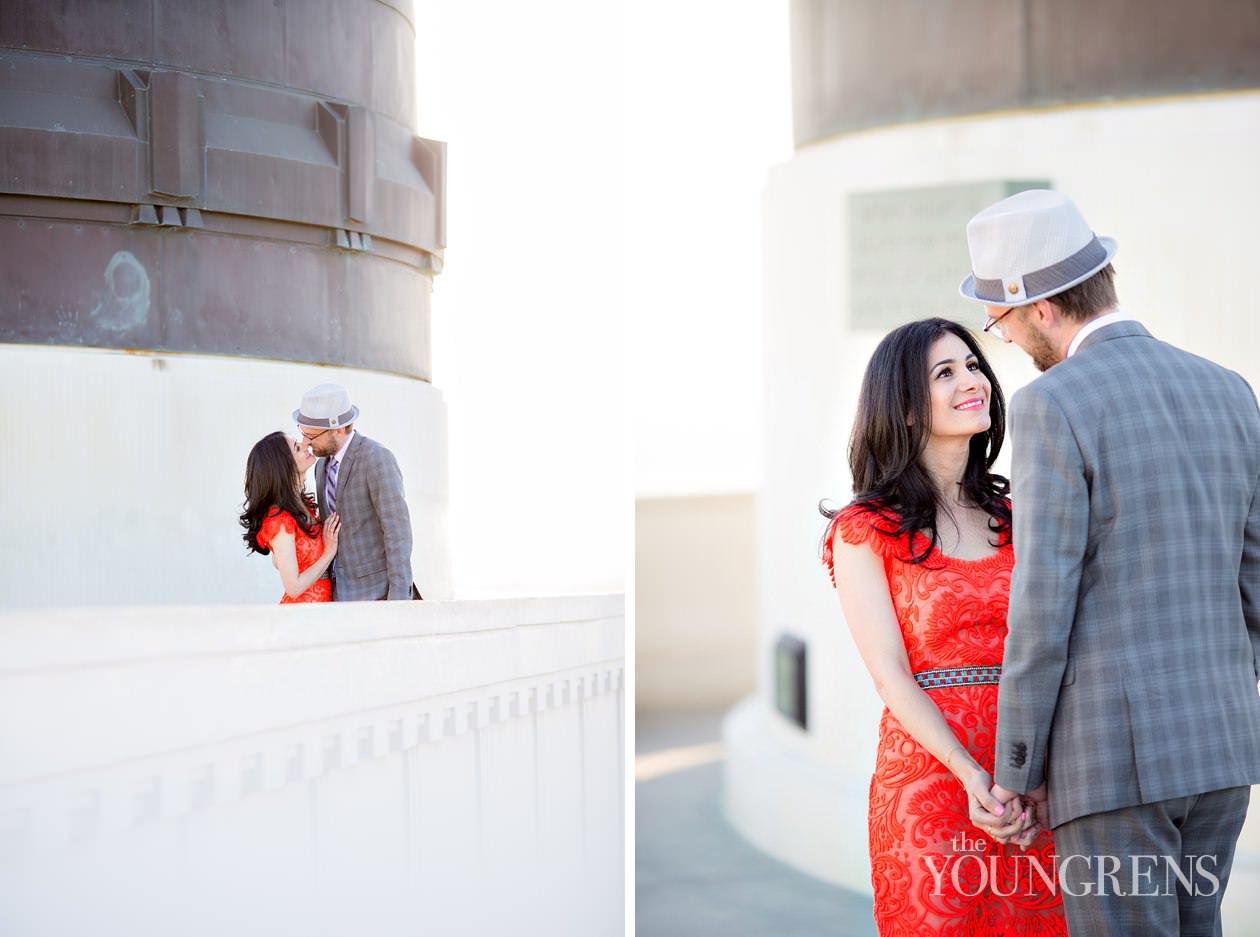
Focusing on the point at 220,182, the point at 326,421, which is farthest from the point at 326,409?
the point at 220,182

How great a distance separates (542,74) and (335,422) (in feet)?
3.39

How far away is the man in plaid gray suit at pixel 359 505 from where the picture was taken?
2898 millimetres

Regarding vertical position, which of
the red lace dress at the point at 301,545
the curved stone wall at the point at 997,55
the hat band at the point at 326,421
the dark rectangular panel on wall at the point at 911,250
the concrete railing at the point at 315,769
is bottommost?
the concrete railing at the point at 315,769

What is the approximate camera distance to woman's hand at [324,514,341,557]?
288 centimetres

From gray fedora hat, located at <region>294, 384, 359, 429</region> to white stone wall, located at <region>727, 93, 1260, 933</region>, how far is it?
1.13m

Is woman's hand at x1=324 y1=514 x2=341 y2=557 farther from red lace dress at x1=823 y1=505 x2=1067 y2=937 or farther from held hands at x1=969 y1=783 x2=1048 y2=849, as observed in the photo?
held hands at x1=969 y1=783 x2=1048 y2=849

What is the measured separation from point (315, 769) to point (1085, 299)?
153cm

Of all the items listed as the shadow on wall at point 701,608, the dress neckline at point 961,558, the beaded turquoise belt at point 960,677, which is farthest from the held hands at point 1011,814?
the shadow on wall at point 701,608

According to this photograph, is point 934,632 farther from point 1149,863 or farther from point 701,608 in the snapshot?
point 701,608

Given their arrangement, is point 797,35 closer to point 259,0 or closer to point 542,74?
point 542,74

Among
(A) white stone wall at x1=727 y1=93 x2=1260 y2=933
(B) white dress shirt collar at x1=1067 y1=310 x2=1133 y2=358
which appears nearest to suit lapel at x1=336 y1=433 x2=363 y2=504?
(A) white stone wall at x1=727 y1=93 x2=1260 y2=933

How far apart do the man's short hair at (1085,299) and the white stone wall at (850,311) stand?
1366mm

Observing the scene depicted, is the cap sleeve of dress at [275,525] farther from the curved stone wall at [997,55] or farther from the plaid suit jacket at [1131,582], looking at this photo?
the plaid suit jacket at [1131,582]

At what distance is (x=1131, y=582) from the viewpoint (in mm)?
1550
